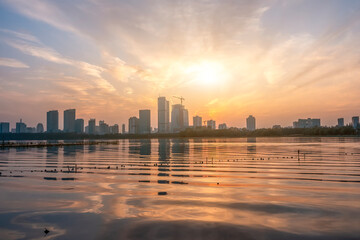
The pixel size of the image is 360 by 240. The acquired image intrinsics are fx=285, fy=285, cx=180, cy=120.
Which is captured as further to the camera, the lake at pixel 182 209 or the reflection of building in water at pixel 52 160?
the reflection of building in water at pixel 52 160

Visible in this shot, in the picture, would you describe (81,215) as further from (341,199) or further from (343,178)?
(343,178)

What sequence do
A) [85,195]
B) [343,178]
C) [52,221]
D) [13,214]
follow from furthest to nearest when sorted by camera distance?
[343,178]
[85,195]
[13,214]
[52,221]

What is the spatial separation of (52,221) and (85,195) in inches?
297

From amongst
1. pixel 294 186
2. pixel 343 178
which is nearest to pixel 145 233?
pixel 294 186

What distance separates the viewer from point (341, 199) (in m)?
24.6

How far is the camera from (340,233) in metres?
16.9

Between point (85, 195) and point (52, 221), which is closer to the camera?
point (52, 221)

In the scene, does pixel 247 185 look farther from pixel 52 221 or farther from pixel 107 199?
pixel 52 221

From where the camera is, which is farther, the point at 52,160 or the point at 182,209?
the point at 52,160

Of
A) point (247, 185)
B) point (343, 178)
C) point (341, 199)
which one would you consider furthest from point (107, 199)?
point (343, 178)

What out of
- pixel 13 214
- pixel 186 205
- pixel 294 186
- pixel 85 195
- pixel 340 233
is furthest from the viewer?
pixel 294 186

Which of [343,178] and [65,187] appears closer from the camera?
[65,187]

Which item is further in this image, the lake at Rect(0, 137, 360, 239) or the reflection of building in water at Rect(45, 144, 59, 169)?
the reflection of building in water at Rect(45, 144, 59, 169)

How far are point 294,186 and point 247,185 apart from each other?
4.96 meters
